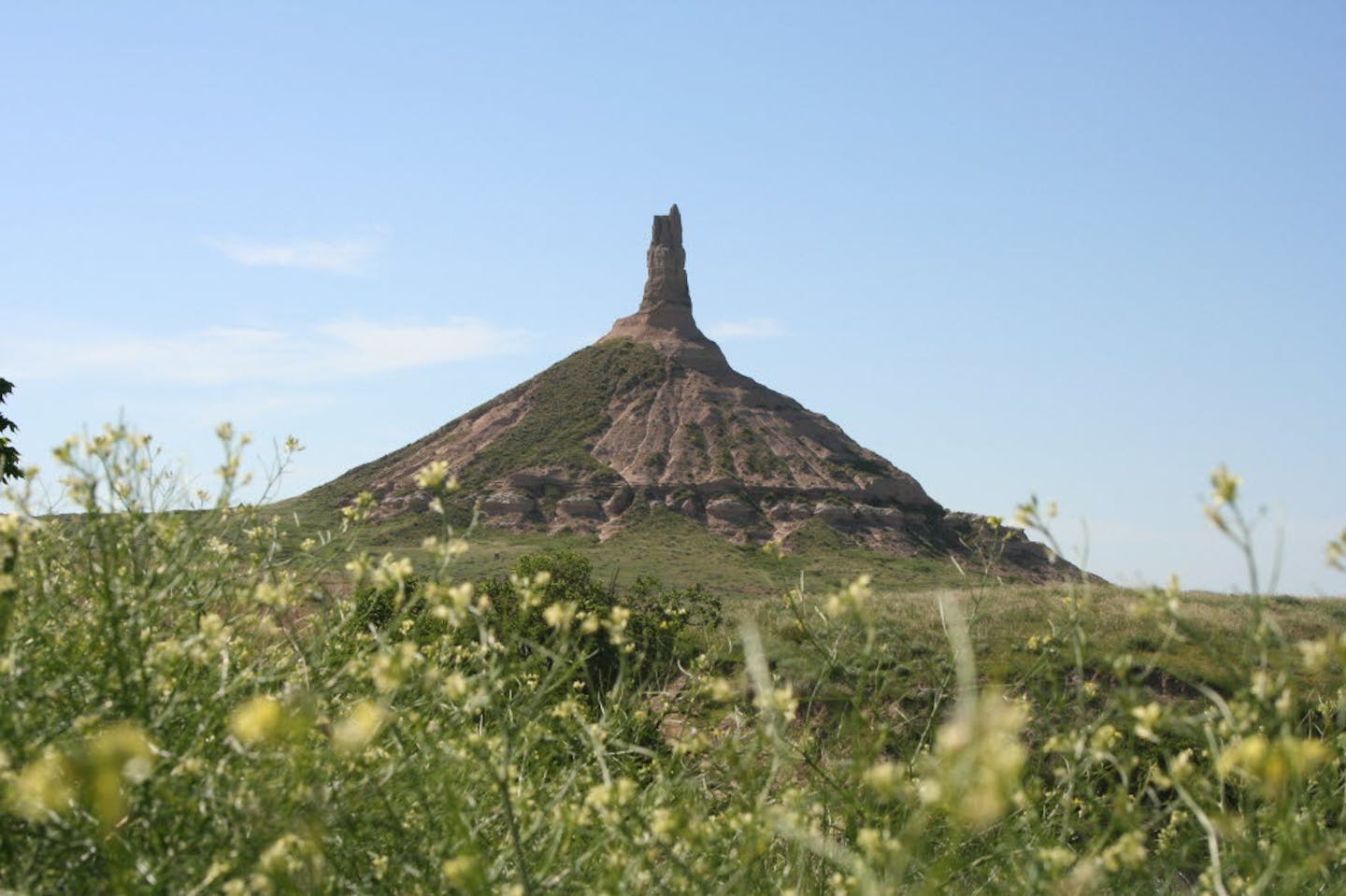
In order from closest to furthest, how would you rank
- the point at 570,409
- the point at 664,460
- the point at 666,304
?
the point at 664,460
the point at 570,409
the point at 666,304

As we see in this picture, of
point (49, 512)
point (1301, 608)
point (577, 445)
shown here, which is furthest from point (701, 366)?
point (49, 512)

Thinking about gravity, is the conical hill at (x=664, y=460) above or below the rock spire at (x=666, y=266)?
below

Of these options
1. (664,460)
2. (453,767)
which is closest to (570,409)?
(664,460)

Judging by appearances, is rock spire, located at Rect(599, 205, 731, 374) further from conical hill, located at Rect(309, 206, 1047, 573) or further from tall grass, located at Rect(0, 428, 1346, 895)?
tall grass, located at Rect(0, 428, 1346, 895)

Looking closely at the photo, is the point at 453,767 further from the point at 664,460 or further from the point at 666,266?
the point at 666,266

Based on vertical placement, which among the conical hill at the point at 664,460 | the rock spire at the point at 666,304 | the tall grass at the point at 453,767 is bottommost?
the tall grass at the point at 453,767

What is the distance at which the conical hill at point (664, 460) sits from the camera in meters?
87.7

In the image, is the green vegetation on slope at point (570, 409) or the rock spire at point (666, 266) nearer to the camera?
the green vegetation on slope at point (570, 409)

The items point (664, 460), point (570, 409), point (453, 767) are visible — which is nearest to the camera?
point (453, 767)

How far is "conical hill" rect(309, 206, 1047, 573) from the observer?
288 ft

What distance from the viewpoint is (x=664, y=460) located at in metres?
95.1

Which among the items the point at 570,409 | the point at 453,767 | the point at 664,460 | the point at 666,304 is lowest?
the point at 453,767

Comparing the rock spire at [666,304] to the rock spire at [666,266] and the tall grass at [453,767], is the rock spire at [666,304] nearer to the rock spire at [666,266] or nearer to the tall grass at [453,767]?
the rock spire at [666,266]

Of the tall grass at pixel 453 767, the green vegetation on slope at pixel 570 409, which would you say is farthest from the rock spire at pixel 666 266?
the tall grass at pixel 453 767
